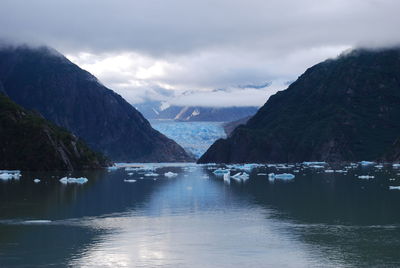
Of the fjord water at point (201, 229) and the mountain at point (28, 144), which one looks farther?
the mountain at point (28, 144)

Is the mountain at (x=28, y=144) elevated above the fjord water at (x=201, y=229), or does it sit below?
above

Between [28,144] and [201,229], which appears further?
[28,144]

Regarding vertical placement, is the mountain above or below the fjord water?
above

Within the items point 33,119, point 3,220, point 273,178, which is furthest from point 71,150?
point 3,220

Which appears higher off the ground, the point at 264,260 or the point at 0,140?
the point at 0,140

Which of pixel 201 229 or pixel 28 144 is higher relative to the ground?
pixel 28 144

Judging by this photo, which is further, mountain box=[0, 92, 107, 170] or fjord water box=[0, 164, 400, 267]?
mountain box=[0, 92, 107, 170]

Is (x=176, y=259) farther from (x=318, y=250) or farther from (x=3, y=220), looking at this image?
(x=3, y=220)

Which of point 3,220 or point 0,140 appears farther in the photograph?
point 0,140
